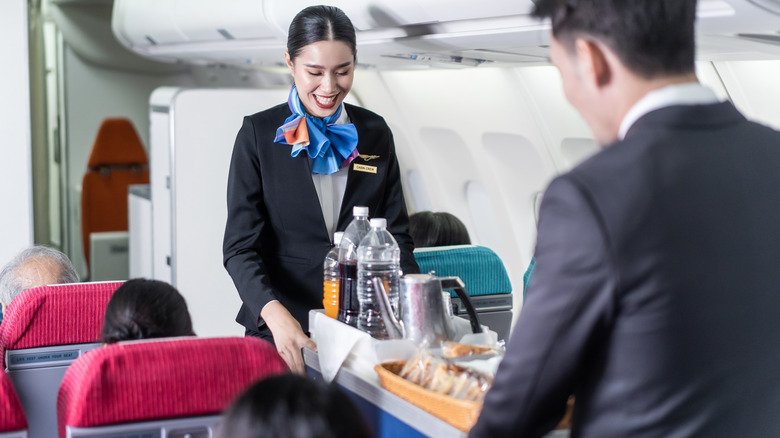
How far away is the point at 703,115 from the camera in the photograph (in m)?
1.41

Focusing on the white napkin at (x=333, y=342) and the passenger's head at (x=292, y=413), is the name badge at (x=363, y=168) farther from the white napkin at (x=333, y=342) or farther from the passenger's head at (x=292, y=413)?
the passenger's head at (x=292, y=413)

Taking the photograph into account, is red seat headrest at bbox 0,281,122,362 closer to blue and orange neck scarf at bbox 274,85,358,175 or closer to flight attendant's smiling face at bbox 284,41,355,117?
blue and orange neck scarf at bbox 274,85,358,175

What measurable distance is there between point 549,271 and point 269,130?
1.64m

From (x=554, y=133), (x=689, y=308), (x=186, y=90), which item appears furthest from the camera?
(x=186, y=90)

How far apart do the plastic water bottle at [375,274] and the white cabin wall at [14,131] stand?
11.2 ft

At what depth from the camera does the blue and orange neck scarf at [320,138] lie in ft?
9.10

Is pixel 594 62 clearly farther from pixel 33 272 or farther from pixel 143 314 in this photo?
pixel 33 272

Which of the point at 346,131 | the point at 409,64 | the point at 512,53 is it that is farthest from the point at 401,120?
the point at 346,131

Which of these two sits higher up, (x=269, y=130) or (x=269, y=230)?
(x=269, y=130)

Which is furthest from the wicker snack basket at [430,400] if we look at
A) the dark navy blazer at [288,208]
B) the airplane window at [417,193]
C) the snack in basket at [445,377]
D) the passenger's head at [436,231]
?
the airplane window at [417,193]

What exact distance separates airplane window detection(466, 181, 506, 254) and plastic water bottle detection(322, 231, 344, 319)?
10.1 feet

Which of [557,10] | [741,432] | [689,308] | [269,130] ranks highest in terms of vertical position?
[557,10]

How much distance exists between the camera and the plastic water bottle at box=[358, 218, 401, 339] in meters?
2.47

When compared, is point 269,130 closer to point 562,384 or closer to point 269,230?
point 269,230
